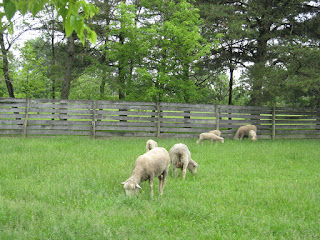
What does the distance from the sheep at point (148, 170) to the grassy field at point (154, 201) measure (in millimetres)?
193

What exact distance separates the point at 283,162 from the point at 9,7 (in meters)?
8.86

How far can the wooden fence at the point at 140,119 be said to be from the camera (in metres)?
13.2

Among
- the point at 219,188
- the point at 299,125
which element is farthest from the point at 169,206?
the point at 299,125

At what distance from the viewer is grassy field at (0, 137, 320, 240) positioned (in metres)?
3.91

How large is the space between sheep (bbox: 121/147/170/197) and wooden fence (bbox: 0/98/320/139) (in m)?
8.44

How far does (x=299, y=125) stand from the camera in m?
16.6

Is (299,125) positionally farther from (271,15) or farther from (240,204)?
(240,204)

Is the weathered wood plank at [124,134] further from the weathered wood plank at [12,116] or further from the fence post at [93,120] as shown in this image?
the weathered wood plank at [12,116]

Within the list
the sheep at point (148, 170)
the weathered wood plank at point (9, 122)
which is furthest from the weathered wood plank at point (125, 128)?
the sheep at point (148, 170)

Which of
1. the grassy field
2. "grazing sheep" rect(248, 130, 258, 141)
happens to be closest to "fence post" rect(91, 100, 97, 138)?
the grassy field

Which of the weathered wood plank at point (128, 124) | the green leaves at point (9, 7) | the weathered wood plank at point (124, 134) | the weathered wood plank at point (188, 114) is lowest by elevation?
the weathered wood plank at point (124, 134)

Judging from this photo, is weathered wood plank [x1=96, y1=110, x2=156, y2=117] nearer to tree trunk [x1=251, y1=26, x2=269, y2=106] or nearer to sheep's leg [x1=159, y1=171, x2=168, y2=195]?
tree trunk [x1=251, y1=26, x2=269, y2=106]

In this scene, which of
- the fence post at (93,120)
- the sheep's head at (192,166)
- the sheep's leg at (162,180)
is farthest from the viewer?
the fence post at (93,120)

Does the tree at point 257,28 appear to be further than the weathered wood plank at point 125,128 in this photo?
Yes
